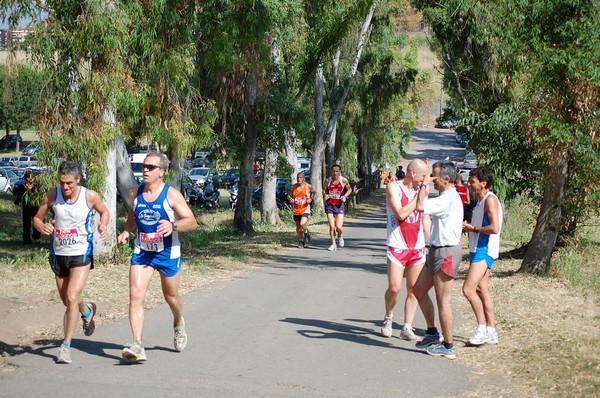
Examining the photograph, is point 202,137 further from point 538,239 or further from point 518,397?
point 518,397

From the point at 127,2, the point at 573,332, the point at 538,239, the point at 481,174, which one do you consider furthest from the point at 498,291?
the point at 127,2

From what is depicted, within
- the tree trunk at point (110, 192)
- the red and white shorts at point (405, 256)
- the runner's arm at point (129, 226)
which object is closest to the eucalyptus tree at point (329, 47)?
the tree trunk at point (110, 192)

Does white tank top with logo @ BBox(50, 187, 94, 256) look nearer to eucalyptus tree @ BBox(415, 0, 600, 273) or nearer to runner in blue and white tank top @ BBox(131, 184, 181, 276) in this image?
runner in blue and white tank top @ BBox(131, 184, 181, 276)

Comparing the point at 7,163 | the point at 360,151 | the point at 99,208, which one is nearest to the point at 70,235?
the point at 99,208

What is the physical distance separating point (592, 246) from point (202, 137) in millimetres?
10087

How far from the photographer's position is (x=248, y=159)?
24422mm

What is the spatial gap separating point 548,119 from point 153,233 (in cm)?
821

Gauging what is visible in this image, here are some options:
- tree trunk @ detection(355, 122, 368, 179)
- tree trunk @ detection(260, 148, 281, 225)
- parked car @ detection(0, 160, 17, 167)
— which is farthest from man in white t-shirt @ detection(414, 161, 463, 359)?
parked car @ detection(0, 160, 17, 167)

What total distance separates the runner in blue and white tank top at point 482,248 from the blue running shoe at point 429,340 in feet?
1.41

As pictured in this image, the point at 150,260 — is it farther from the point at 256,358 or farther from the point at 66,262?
the point at 256,358

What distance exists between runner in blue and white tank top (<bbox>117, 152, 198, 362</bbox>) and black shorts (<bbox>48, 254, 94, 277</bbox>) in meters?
0.39

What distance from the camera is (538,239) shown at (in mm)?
15344

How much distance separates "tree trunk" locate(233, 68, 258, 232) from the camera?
24.0 m

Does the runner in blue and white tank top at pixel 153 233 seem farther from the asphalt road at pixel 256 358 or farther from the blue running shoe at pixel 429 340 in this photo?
the blue running shoe at pixel 429 340
